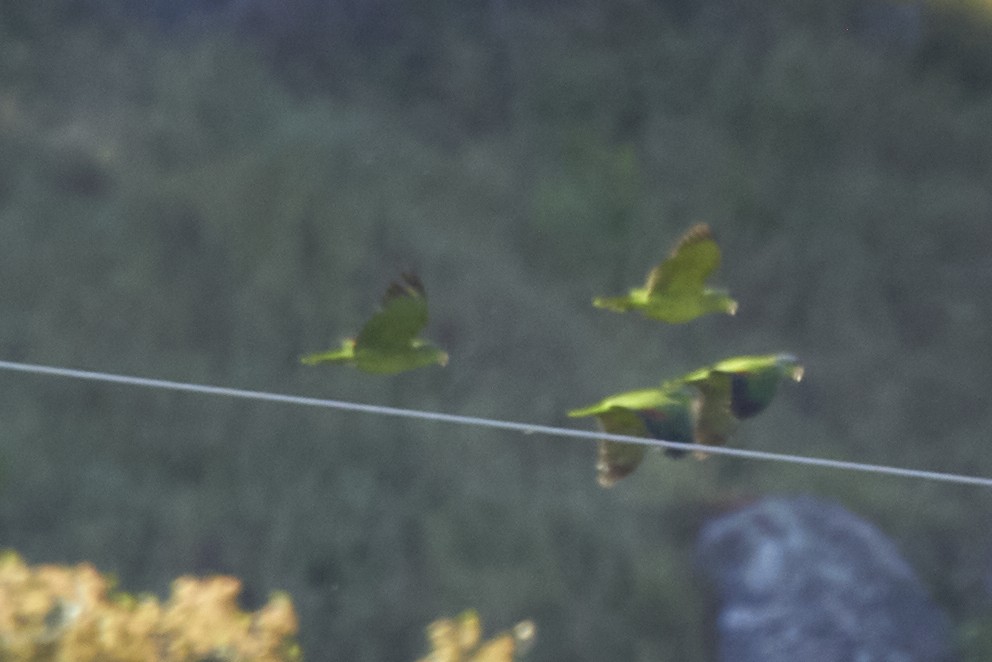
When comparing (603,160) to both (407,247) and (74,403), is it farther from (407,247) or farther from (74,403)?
(74,403)

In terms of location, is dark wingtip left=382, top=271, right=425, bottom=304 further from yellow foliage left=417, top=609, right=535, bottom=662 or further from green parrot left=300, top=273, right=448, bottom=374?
yellow foliage left=417, top=609, right=535, bottom=662

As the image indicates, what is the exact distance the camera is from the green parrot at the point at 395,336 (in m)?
1.48

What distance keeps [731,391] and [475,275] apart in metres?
1.91

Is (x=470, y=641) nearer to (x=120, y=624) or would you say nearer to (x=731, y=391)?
(x=120, y=624)

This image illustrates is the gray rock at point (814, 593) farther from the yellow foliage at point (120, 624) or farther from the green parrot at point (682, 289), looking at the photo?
the green parrot at point (682, 289)

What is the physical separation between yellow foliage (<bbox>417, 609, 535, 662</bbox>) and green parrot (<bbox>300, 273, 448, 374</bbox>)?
1.34 m

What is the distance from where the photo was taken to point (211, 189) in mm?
3518

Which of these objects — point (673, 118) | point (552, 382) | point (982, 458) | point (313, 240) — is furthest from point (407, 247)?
point (982, 458)

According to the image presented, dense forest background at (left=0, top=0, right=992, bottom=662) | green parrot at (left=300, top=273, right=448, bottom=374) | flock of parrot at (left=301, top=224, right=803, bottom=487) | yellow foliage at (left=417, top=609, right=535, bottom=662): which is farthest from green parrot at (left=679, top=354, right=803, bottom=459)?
dense forest background at (left=0, top=0, right=992, bottom=662)

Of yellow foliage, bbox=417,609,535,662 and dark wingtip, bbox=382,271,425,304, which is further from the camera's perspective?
yellow foliage, bbox=417,609,535,662

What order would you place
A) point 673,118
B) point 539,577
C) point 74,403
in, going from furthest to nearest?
point 673,118, point 74,403, point 539,577

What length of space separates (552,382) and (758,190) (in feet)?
2.92

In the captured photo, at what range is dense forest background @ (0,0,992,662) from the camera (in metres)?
2.91

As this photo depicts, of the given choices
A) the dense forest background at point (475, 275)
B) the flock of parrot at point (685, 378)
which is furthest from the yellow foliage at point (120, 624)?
the flock of parrot at point (685, 378)
